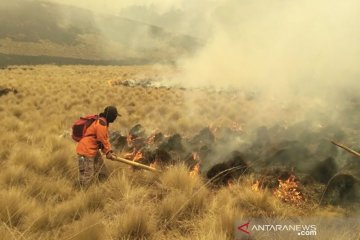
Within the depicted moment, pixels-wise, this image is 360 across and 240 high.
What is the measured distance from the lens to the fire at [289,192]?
17.0 ft

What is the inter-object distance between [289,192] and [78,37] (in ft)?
316

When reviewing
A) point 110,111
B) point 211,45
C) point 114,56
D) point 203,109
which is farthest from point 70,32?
point 110,111

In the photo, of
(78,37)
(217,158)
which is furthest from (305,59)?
(78,37)

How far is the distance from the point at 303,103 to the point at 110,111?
611cm

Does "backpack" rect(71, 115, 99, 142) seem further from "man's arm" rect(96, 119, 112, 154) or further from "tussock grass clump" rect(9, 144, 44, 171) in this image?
"tussock grass clump" rect(9, 144, 44, 171)

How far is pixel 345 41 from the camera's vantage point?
10.2 m

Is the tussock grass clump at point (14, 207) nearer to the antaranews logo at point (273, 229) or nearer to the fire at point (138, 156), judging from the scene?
the antaranews logo at point (273, 229)

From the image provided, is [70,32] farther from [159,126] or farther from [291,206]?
[291,206]

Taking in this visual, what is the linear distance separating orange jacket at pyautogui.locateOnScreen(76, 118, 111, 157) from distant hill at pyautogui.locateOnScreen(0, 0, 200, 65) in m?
59.0

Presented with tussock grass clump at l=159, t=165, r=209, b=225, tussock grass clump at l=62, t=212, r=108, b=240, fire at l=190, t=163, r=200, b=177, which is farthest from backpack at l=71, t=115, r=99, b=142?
tussock grass clump at l=62, t=212, r=108, b=240

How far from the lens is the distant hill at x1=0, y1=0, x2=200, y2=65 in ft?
251

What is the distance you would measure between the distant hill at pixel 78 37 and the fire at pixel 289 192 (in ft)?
199

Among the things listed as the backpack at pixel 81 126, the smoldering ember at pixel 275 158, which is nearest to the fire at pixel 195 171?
the smoldering ember at pixel 275 158

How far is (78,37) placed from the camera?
96.1 m
